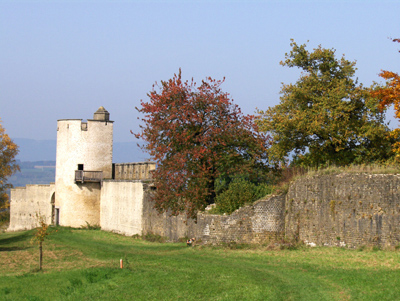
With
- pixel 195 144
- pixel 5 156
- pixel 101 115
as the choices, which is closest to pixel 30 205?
pixel 5 156

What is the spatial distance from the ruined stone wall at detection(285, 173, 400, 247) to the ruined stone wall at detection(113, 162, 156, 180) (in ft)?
60.4

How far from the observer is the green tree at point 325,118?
29.9 meters

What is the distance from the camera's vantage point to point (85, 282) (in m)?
20.5

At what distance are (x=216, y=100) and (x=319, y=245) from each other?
11.1 m

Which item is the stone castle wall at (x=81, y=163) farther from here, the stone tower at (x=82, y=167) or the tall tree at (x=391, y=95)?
the tall tree at (x=391, y=95)

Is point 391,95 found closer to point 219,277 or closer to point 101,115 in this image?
point 219,277

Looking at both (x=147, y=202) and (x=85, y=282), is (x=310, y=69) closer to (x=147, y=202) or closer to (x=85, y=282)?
(x=147, y=202)

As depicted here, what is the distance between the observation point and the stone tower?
1877 inches

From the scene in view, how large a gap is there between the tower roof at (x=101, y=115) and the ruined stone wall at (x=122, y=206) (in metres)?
5.23

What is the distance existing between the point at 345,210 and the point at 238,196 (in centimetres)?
657

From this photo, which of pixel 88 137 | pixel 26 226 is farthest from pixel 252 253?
pixel 26 226

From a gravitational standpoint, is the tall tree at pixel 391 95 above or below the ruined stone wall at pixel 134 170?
above

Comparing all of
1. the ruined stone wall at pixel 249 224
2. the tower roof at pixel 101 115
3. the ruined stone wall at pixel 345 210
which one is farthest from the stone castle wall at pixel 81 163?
the ruined stone wall at pixel 345 210

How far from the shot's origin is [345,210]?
78.1ft
